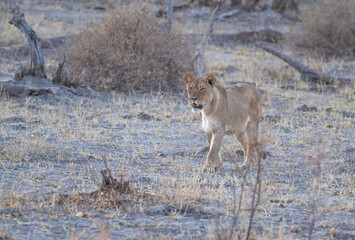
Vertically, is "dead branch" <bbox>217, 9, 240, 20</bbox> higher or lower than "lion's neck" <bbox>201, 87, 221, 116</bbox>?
lower

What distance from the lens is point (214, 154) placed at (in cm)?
659

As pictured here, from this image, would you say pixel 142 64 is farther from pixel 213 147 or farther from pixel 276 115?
pixel 213 147

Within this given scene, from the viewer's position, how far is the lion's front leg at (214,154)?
655 centimetres

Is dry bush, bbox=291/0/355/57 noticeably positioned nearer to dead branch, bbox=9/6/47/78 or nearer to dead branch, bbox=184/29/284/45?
dead branch, bbox=184/29/284/45

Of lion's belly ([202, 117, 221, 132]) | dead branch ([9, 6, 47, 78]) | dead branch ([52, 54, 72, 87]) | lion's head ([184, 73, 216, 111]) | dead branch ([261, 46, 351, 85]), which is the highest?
lion's head ([184, 73, 216, 111])

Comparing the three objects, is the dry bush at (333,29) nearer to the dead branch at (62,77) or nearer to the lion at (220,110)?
the dead branch at (62,77)

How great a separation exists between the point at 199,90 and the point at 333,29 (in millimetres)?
11119

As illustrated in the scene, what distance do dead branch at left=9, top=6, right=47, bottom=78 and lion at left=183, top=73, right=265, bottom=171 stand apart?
5.25 metres

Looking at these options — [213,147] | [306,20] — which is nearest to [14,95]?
[213,147]

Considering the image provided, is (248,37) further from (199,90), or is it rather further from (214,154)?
(199,90)

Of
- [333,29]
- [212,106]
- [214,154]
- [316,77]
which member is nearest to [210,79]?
Result: [212,106]

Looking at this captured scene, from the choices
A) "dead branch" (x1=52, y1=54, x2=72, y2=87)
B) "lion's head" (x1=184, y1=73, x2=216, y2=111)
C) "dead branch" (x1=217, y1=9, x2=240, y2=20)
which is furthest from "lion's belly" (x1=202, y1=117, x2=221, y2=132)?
"dead branch" (x1=217, y1=9, x2=240, y2=20)

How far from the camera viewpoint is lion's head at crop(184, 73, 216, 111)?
247 inches

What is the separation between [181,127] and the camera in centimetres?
947
